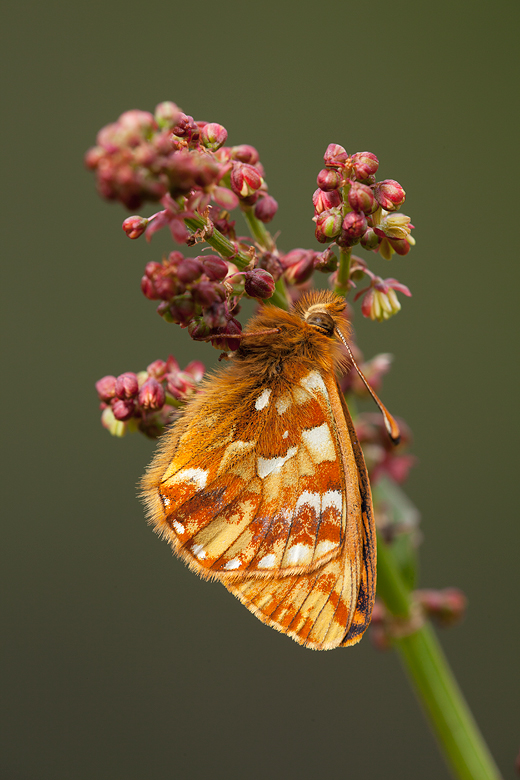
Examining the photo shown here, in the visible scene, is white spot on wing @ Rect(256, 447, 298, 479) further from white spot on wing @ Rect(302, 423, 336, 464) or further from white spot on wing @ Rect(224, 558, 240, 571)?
white spot on wing @ Rect(224, 558, 240, 571)

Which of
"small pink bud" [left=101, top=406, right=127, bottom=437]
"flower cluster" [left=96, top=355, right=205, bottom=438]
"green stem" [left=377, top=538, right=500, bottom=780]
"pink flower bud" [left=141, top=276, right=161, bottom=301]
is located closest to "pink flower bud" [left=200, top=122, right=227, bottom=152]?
"pink flower bud" [left=141, top=276, right=161, bottom=301]

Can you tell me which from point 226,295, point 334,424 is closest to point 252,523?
point 334,424

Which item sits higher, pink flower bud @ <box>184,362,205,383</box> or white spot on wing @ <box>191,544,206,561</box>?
pink flower bud @ <box>184,362,205,383</box>

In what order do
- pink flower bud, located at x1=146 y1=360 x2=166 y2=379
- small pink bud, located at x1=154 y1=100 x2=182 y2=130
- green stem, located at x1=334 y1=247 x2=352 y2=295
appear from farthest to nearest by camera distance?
pink flower bud, located at x1=146 y1=360 x2=166 y2=379
green stem, located at x1=334 y1=247 x2=352 y2=295
small pink bud, located at x1=154 y1=100 x2=182 y2=130

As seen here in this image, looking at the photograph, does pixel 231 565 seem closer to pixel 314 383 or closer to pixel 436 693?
pixel 314 383

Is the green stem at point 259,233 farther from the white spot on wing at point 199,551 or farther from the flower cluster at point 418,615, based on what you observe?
the flower cluster at point 418,615

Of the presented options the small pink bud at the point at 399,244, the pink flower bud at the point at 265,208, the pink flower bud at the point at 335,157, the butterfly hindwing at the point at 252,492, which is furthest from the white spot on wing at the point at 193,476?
the pink flower bud at the point at 335,157

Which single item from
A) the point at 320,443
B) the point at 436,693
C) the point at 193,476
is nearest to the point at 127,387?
the point at 193,476
